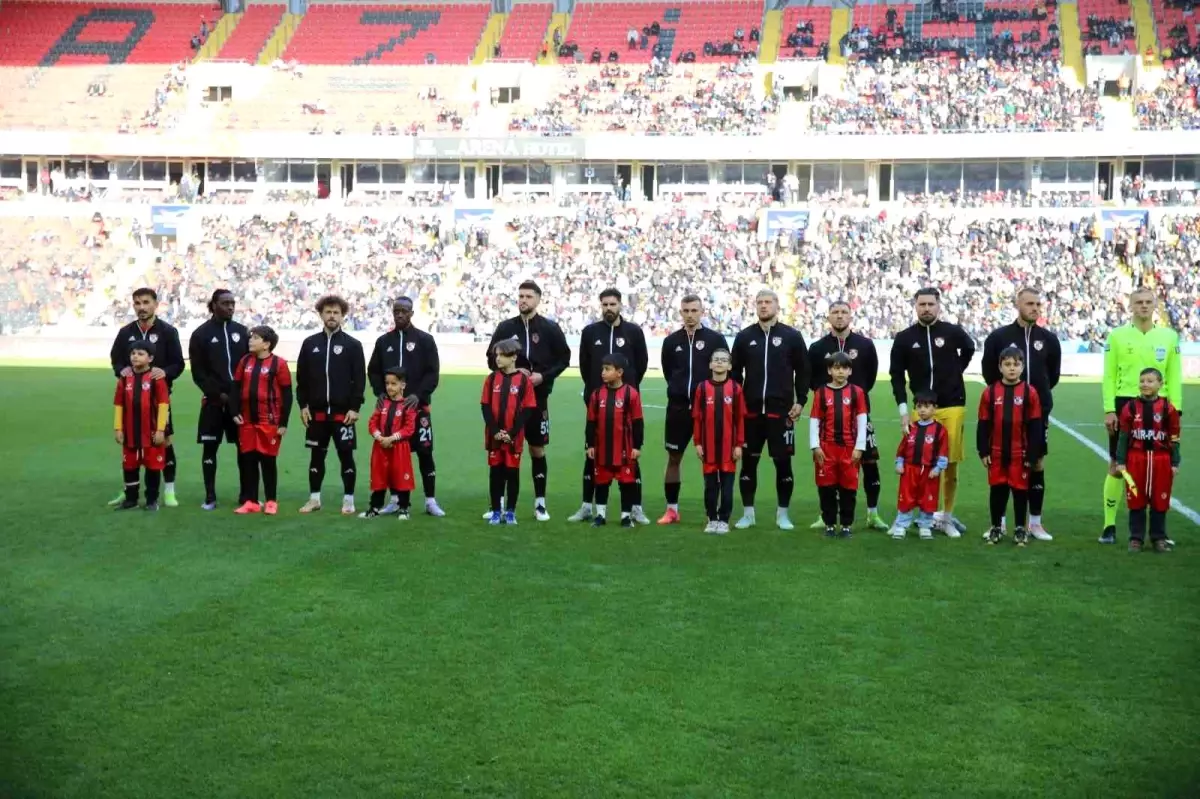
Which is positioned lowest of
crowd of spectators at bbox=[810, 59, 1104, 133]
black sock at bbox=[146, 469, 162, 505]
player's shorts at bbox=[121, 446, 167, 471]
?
black sock at bbox=[146, 469, 162, 505]

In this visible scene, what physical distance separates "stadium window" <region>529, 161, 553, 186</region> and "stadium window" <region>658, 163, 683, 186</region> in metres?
4.16

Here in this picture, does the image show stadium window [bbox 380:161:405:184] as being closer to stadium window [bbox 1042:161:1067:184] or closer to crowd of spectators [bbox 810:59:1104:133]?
crowd of spectators [bbox 810:59:1104:133]

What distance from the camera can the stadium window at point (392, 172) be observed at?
5000 centimetres

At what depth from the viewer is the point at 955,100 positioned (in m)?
47.3

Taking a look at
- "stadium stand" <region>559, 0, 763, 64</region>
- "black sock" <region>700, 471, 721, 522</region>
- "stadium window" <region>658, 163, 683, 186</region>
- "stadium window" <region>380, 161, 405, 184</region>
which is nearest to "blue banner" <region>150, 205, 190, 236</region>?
"stadium window" <region>380, 161, 405, 184</region>

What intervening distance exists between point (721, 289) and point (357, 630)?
35157 mm

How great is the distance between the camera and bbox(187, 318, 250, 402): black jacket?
455 inches

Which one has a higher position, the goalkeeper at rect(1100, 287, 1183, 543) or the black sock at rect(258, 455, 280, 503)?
the goalkeeper at rect(1100, 287, 1183, 543)

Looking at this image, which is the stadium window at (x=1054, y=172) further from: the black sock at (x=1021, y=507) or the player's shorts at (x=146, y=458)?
the player's shorts at (x=146, y=458)

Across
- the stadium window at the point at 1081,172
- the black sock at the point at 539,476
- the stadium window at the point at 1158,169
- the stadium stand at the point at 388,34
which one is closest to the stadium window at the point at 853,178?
the stadium window at the point at 1081,172

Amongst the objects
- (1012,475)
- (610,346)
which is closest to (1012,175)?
(610,346)

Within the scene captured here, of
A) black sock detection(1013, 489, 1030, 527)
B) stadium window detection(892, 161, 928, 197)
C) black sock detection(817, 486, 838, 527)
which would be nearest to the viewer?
black sock detection(1013, 489, 1030, 527)

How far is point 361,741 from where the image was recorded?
5.47 m

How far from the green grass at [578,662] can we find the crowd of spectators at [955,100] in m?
37.4
